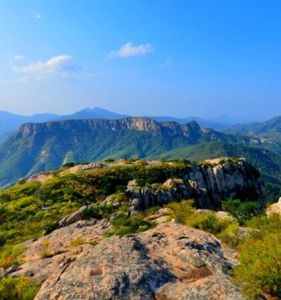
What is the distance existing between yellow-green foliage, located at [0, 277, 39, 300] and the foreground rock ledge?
0.66 m

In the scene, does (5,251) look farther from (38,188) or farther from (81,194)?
(38,188)

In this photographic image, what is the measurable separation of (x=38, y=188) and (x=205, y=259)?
43902mm

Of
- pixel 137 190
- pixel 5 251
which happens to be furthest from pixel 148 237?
pixel 137 190

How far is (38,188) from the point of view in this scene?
195 ft

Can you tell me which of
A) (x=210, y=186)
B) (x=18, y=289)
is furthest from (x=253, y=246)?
(x=210, y=186)

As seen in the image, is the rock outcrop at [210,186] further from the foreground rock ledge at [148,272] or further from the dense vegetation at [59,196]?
the foreground rock ledge at [148,272]

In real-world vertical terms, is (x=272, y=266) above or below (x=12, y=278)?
above

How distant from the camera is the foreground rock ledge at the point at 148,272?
52.4 feet

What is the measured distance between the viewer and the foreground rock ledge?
629 inches

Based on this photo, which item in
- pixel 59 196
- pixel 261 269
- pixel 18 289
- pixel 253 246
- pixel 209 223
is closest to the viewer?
pixel 261 269

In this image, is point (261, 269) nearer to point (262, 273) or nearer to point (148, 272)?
point (262, 273)

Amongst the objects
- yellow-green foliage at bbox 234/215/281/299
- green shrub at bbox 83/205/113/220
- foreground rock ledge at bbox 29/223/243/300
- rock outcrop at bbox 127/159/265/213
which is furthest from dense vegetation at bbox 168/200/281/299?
rock outcrop at bbox 127/159/265/213

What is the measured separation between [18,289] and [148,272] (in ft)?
18.7

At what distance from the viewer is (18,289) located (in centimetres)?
1822
